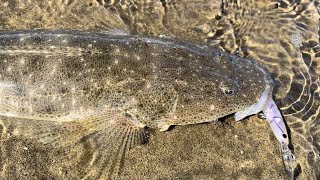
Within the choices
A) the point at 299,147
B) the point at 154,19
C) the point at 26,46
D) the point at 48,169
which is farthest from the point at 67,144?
the point at 299,147

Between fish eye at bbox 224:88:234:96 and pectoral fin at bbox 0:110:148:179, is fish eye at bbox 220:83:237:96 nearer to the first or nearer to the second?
fish eye at bbox 224:88:234:96

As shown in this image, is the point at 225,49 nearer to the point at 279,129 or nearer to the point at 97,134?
the point at 279,129

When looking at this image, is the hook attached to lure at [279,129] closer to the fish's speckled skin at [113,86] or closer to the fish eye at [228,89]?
the fish's speckled skin at [113,86]

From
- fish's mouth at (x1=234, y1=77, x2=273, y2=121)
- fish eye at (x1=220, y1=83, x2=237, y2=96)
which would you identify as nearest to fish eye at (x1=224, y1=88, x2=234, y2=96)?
fish eye at (x1=220, y1=83, x2=237, y2=96)

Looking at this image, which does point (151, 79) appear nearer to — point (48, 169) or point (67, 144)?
point (67, 144)

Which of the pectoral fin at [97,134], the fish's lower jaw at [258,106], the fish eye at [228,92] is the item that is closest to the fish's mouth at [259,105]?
the fish's lower jaw at [258,106]

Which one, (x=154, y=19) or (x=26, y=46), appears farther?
(x=154, y=19)
